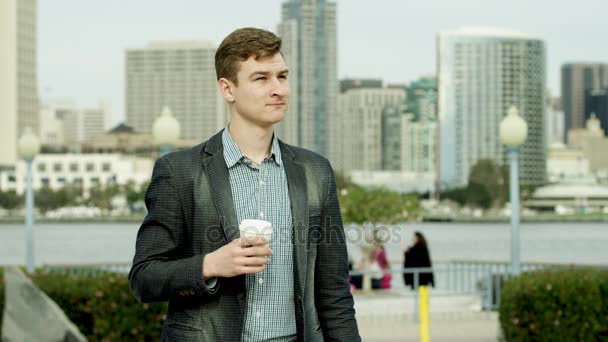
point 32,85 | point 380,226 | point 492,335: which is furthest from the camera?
point 32,85

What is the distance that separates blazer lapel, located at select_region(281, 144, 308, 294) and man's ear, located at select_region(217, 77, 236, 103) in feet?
0.91

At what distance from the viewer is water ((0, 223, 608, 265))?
276 feet

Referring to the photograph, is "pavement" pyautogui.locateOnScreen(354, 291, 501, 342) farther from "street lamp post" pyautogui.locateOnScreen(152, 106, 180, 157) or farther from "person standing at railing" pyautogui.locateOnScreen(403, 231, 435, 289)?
"street lamp post" pyautogui.locateOnScreen(152, 106, 180, 157)

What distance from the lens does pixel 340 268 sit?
3473mm

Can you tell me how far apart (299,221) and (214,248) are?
268mm

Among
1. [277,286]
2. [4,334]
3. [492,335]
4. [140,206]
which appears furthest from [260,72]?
[140,206]

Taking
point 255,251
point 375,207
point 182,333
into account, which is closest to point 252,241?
point 255,251

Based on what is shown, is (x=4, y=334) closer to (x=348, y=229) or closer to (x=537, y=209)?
(x=348, y=229)

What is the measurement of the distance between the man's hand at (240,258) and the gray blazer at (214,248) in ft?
0.26

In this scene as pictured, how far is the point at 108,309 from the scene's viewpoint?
11.0 metres

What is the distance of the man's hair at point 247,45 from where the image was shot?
10.7ft

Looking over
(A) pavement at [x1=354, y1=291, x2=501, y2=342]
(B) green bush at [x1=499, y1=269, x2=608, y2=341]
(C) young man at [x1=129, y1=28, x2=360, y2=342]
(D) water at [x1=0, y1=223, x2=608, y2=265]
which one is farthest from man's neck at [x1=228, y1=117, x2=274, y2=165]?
(D) water at [x1=0, y1=223, x2=608, y2=265]

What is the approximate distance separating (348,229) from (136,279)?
57.4 feet

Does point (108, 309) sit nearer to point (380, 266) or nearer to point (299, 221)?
point (299, 221)
